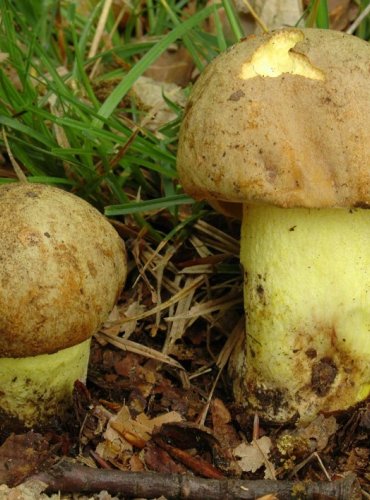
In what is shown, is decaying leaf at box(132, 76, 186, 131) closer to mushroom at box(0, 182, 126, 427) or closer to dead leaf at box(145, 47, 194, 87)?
dead leaf at box(145, 47, 194, 87)

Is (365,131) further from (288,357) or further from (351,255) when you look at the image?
(288,357)

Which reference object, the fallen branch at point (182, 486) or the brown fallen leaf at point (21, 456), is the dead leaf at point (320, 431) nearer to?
the fallen branch at point (182, 486)

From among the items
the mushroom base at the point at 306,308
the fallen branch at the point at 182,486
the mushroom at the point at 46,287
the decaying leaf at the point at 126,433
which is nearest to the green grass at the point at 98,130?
the mushroom at the point at 46,287

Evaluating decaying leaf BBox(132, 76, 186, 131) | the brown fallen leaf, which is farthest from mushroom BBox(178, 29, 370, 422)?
decaying leaf BBox(132, 76, 186, 131)

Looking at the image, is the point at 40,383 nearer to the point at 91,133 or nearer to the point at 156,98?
the point at 91,133

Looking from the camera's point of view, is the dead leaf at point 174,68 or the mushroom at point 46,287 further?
the dead leaf at point 174,68
